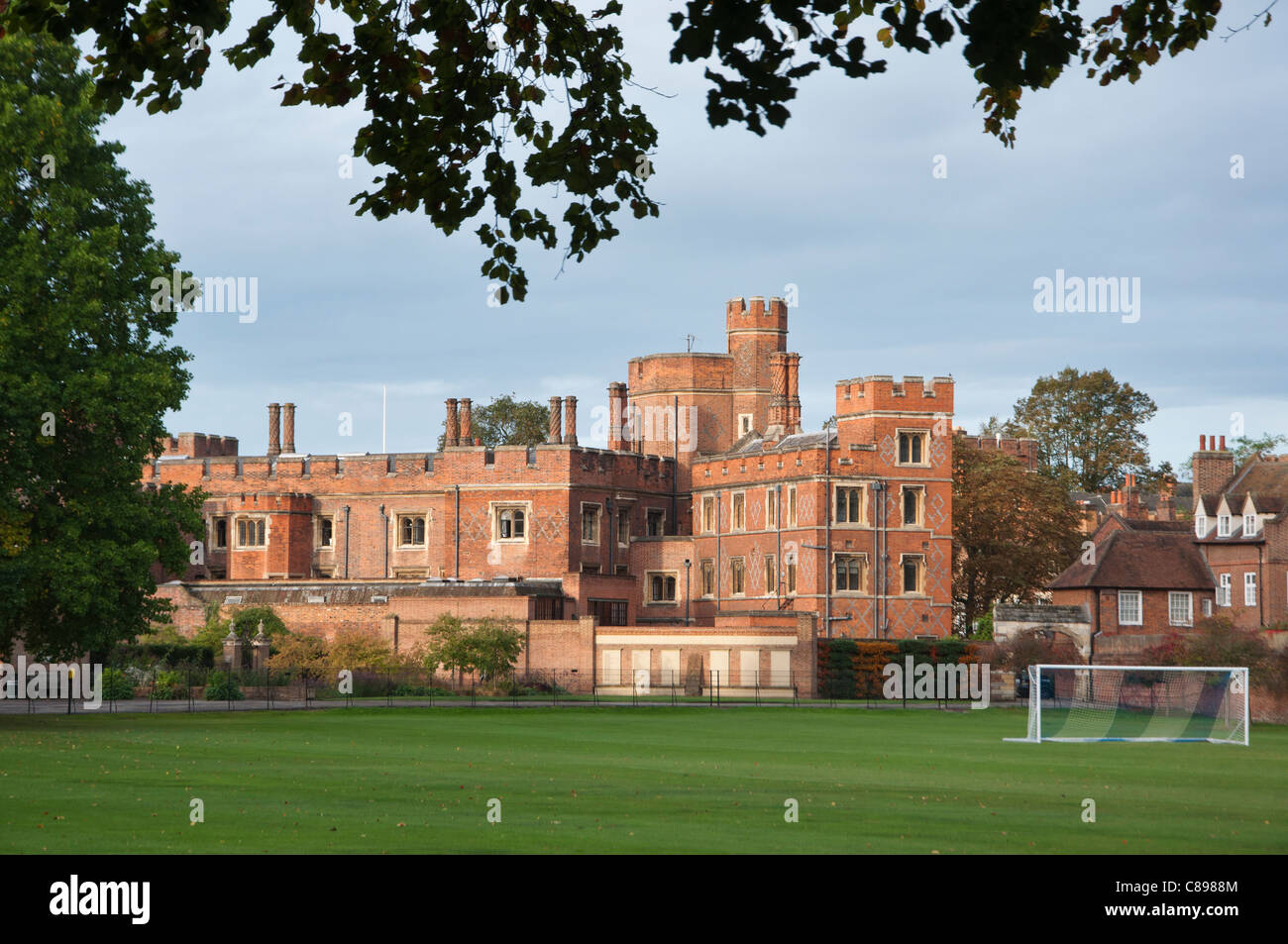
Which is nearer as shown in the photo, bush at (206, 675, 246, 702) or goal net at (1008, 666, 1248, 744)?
goal net at (1008, 666, 1248, 744)

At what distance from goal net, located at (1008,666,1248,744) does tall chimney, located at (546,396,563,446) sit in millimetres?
28931

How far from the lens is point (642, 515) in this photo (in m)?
75.3

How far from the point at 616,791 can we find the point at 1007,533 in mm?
56877

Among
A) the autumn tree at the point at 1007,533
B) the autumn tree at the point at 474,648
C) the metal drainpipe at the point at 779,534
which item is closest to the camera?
the autumn tree at the point at 474,648

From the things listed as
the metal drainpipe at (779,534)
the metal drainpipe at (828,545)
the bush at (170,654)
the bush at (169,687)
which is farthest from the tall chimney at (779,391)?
the bush at (169,687)

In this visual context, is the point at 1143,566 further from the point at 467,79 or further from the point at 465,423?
the point at 467,79

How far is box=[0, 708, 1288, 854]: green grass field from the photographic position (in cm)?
1505

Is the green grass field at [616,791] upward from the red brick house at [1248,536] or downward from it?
downward

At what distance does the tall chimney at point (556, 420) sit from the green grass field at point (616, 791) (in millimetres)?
38394

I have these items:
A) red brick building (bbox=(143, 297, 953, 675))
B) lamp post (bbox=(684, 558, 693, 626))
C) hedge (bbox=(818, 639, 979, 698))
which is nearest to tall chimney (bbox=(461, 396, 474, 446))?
red brick building (bbox=(143, 297, 953, 675))

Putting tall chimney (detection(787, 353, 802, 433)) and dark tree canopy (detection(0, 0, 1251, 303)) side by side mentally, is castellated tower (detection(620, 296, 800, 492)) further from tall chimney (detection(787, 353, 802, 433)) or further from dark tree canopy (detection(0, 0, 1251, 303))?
A: dark tree canopy (detection(0, 0, 1251, 303))

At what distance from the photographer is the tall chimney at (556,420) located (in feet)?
246

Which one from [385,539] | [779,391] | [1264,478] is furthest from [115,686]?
[1264,478]

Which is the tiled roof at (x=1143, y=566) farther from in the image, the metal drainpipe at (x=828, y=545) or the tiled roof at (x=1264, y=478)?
the metal drainpipe at (x=828, y=545)
